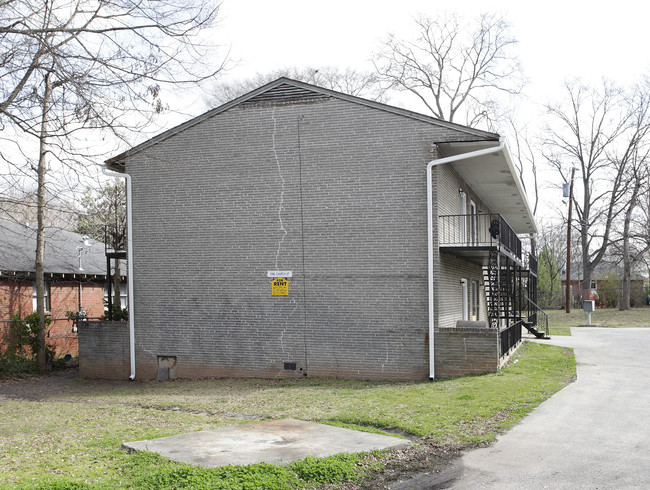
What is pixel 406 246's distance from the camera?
47.7ft

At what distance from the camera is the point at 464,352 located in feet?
46.4

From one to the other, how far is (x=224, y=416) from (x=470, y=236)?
12.8m

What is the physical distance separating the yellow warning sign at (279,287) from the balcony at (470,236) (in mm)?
3690

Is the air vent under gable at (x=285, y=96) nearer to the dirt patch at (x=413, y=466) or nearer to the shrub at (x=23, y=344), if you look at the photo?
the shrub at (x=23, y=344)

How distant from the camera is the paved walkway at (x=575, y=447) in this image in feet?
22.1

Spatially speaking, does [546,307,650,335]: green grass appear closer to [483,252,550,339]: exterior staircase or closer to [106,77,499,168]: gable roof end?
[483,252,550,339]: exterior staircase

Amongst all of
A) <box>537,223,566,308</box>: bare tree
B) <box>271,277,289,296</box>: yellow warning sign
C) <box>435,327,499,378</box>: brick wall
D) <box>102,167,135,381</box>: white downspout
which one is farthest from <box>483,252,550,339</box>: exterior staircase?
<box>537,223,566,308</box>: bare tree

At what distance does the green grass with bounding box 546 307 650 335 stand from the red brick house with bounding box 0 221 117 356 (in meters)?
22.1

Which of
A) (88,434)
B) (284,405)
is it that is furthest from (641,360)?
(88,434)

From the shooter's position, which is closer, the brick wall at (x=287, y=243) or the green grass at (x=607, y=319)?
the brick wall at (x=287, y=243)

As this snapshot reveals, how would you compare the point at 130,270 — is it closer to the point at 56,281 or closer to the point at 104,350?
the point at 104,350

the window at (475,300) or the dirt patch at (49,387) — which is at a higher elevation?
the window at (475,300)

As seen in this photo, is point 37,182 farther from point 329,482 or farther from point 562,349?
point 562,349

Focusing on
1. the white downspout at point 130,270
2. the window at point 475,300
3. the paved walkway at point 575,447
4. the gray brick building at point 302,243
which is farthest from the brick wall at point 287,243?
the window at point 475,300
